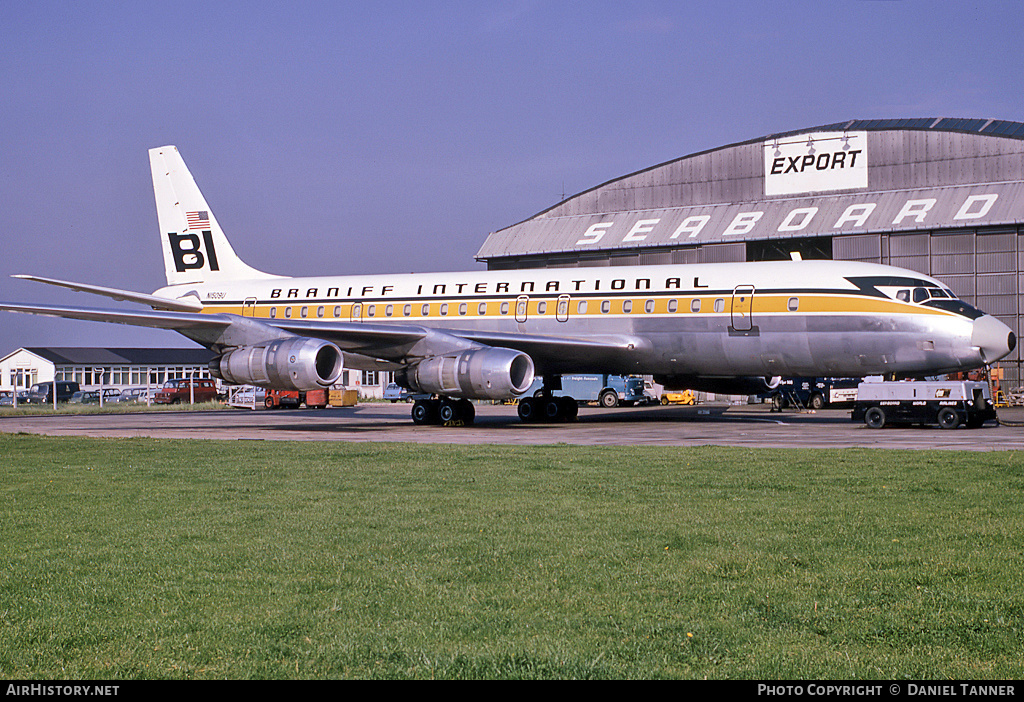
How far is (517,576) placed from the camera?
21.2ft

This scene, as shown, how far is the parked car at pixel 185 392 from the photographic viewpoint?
56.2 m

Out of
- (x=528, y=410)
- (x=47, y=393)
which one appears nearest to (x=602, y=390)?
(x=528, y=410)

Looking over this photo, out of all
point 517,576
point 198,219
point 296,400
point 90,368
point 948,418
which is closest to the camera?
point 517,576

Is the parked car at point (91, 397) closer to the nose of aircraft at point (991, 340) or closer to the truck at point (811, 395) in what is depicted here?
the truck at point (811, 395)

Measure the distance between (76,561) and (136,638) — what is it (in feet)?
7.21

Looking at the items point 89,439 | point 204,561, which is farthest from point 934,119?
point 204,561

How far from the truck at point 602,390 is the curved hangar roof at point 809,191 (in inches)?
337

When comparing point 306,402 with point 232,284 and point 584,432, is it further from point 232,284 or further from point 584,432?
point 584,432

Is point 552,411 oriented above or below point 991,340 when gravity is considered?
below

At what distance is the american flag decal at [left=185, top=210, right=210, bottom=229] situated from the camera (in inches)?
1325

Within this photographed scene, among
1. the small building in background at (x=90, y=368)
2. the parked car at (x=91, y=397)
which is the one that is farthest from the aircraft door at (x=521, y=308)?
the small building in background at (x=90, y=368)

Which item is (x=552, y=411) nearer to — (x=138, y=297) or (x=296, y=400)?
(x=138, y=297)

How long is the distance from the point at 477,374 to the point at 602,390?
2381cm

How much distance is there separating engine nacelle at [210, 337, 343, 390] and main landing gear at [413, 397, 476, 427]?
382 centimetres
